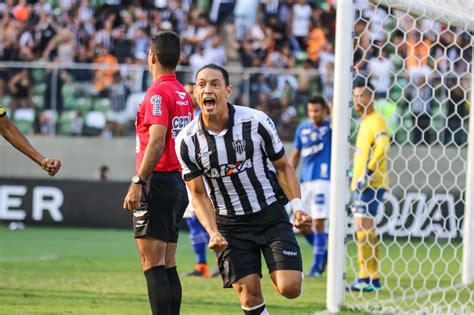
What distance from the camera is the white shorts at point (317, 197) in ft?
37.4

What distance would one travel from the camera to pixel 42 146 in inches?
723

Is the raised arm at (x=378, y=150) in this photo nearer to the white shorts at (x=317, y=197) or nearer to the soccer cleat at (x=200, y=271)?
the white shorts at (x=317, y=197)

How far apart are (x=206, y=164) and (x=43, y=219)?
11372mm

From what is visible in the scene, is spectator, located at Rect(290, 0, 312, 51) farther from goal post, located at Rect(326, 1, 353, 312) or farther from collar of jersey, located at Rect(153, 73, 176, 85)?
collar of jersey, located at Rect(153, 73, 176, 85)

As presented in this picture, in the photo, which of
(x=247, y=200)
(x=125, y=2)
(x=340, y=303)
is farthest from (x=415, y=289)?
(x=125, y=2)

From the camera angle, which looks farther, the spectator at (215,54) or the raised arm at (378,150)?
the spectator at (215,54)

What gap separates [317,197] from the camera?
1150 cm

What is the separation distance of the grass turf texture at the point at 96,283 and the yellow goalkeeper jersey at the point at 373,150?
3.84 ft

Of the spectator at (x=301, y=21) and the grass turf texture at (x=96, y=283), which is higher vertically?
the spectator at (x=301, y=21)

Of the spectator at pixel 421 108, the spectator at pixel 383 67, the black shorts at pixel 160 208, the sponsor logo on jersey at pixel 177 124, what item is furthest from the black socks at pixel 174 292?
the spectator at pixel 383 67

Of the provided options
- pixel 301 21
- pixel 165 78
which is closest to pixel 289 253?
pixel 165 78

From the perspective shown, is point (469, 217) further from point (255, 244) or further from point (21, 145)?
point (21, 145)

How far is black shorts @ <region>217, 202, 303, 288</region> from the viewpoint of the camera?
6266 millimetres

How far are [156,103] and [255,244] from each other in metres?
1.17
